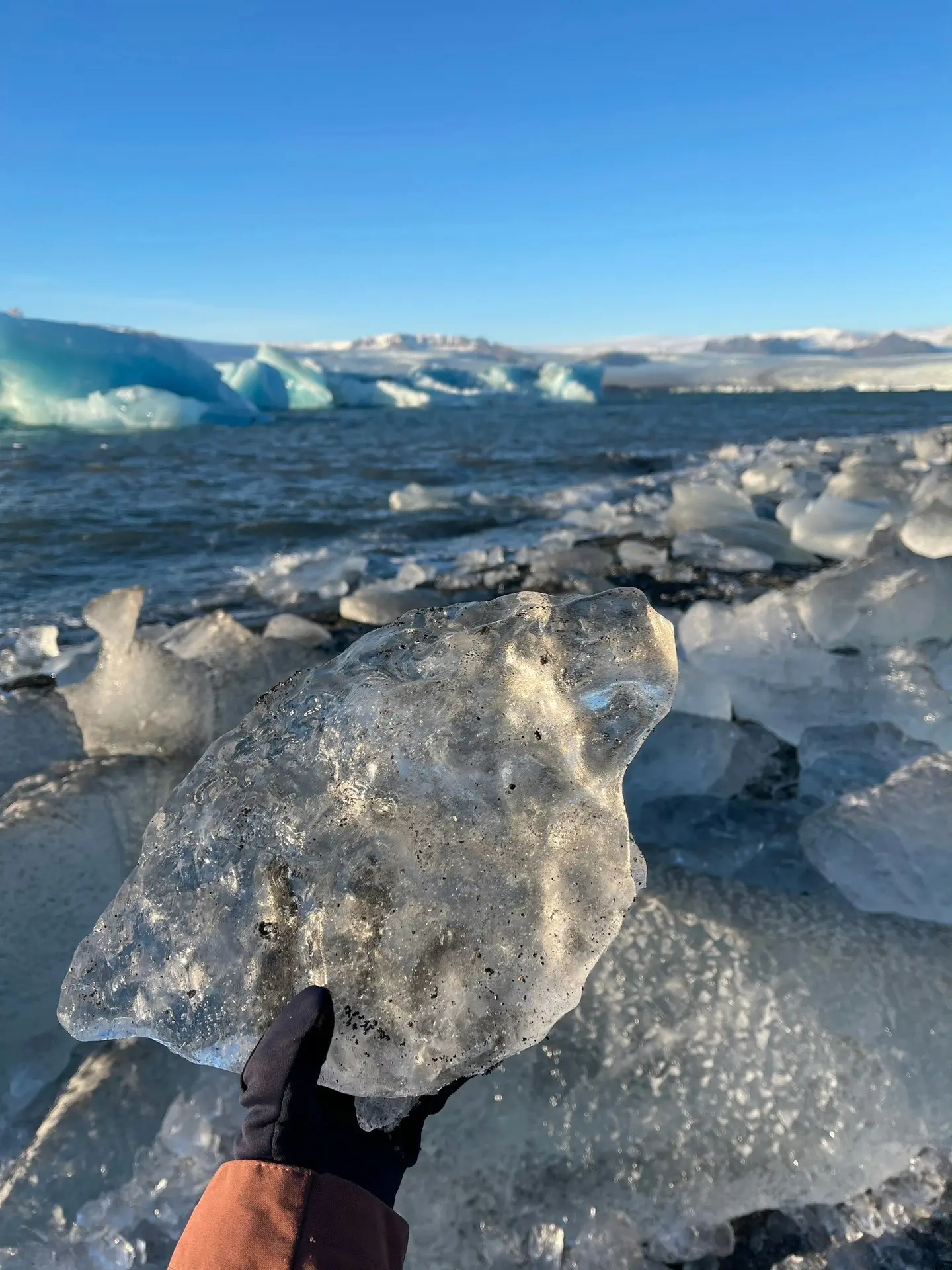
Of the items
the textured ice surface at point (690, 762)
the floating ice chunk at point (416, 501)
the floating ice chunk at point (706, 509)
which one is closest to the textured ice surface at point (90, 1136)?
the textured ice surface at point (690, 762)

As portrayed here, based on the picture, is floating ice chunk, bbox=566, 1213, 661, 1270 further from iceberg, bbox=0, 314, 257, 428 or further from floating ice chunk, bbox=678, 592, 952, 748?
iceberg, bbox=0, 314, 257, 428

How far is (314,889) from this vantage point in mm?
853

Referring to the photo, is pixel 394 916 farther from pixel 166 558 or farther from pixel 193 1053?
pixel 166 558

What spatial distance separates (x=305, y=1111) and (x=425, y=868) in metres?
0.24

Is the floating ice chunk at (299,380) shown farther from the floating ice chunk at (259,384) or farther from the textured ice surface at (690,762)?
the textured ice surface at (690,762)

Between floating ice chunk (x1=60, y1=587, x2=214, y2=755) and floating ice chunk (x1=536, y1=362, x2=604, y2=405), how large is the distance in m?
32.2

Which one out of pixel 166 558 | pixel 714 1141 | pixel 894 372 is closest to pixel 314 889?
pixel 714 1141

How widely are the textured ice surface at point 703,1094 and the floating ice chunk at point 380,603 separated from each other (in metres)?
2.37

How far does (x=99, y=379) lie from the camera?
17625 millimetres

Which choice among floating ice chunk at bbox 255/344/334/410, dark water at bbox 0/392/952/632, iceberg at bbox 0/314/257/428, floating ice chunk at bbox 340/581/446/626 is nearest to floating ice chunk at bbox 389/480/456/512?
dark water at bbox 0/392/952/632

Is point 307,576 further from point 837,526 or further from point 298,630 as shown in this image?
point 837,526

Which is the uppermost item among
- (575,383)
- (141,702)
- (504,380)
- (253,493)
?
(141,702)

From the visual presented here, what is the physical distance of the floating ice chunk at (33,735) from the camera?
1.68m

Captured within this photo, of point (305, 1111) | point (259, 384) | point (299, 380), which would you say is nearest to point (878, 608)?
point (305, 1111)
